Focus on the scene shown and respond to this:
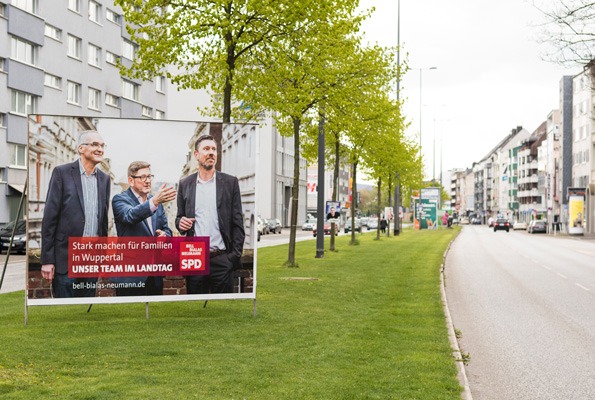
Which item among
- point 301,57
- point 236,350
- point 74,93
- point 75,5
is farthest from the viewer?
point 74,93

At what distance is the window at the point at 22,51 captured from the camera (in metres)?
48.6

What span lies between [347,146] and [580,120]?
70.6 meters

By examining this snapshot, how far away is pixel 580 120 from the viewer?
339 ft

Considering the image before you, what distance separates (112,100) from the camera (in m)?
62.7

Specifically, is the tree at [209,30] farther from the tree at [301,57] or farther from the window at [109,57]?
the window at [109,57]

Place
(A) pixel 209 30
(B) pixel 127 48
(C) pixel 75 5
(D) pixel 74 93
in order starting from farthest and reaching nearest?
(B) pixel 127 48 < (D) pixel 74 93 < (C) pixel 75 5 < (A) pixel 209 30

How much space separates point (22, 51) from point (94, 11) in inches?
439

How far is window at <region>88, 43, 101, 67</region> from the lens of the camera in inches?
2333

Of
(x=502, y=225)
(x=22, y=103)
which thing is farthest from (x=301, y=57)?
(x=502, y=225)

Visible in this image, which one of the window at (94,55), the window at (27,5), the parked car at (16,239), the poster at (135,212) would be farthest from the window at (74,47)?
the poster at (135,212)

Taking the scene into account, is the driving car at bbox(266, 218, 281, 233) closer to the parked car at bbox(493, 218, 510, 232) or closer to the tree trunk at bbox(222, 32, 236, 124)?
the parked car at bbox(493, 218, 510, 232)

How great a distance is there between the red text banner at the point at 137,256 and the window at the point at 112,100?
168 feet

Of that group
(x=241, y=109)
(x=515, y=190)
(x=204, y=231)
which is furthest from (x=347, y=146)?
(x=515, y=190)

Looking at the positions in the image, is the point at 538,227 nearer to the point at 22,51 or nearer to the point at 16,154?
the point at 16,154
